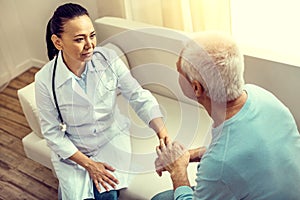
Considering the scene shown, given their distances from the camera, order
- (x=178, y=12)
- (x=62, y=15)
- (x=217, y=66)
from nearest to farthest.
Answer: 1. (x=217, y=66)
2. (x=62, y=15)
3. (x=178, y=12)

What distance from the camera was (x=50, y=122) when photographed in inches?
70.5

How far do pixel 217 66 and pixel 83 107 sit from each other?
736 millimetres

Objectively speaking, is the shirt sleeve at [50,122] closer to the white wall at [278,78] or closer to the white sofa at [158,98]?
the white sofa at [158,98]

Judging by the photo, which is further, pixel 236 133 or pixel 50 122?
pixel 50 122

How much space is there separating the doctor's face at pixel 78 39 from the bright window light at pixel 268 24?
2.28ft

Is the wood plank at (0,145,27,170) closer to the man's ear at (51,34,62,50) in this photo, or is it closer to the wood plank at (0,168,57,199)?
the wood plank at (0,168,57,199)

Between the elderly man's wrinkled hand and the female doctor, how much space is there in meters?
0.13

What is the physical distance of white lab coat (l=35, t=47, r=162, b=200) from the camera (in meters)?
1.77

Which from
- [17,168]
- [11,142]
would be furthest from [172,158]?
[11,142]

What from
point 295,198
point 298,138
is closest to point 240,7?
point 298,138

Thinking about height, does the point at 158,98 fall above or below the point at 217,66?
below

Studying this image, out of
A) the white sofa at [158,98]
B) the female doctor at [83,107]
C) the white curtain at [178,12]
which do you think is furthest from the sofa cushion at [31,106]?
the white curtain at [178,12]

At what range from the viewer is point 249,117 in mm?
1259

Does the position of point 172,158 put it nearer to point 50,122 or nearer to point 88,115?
point 88,115
